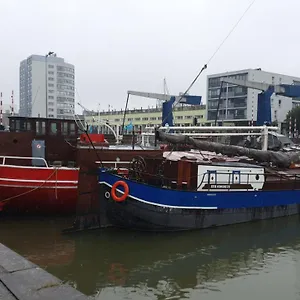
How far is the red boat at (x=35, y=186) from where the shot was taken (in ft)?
42.4

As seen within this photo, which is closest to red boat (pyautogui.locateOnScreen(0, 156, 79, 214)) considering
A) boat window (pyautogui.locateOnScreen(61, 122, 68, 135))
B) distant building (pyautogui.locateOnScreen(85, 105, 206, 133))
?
boat window (pyautogui.locateOnScreen(61, 122, 68, 135))

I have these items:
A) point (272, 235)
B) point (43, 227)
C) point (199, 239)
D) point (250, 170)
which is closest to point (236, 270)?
point (199, 239)

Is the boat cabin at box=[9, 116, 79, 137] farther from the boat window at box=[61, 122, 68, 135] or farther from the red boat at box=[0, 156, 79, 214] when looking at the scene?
the red boat at box=[0, 156, 79, 214]

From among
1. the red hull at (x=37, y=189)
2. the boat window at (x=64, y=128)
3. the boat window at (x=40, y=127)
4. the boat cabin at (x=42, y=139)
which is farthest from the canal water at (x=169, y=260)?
the boat window at (x=64, y=128)

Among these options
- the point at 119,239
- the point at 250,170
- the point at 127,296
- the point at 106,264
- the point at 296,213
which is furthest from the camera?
the point at 296,213

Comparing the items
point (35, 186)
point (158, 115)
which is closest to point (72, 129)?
point (35, 186)

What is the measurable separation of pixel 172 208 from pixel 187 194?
66 cm

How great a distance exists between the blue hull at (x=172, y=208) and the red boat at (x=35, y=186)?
236 centimetres

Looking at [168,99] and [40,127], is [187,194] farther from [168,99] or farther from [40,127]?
[168,99]

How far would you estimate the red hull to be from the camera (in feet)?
42.4

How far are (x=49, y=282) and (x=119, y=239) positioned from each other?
6.12 metres

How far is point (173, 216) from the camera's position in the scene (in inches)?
455

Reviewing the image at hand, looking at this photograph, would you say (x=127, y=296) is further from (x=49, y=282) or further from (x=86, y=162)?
(x=86, y=162)

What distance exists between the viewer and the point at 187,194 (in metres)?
11.6
